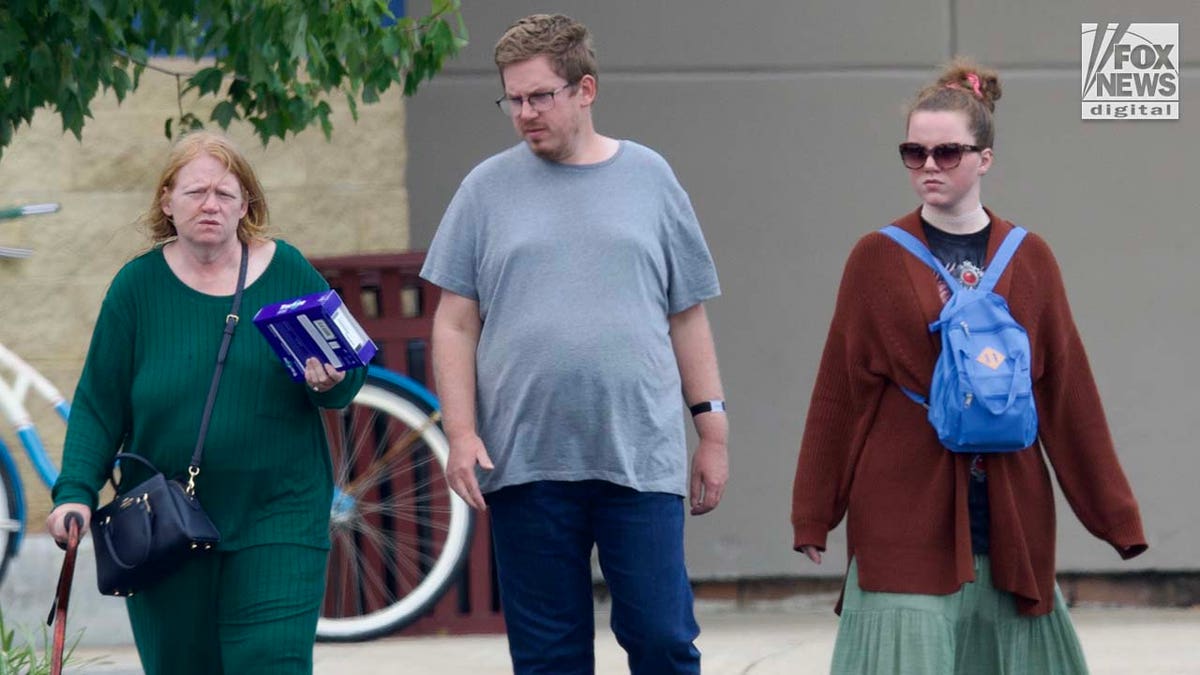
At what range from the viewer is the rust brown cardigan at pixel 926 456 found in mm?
4305

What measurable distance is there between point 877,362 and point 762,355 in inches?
126

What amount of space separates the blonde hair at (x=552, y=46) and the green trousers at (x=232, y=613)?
1.20 m

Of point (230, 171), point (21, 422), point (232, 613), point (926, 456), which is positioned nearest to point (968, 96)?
point (926, 456)

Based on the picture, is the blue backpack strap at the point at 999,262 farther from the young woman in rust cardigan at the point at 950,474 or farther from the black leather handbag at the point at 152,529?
the black leather handbag at the point at 152,529

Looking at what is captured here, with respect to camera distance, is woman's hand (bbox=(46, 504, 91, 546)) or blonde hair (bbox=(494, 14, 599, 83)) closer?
woman's hand (bbox=(46, 504, 91, 546))

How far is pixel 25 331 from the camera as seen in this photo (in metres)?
7.48

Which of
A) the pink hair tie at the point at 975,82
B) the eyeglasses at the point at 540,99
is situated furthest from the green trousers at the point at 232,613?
the pink hair tie at the point at 975,82

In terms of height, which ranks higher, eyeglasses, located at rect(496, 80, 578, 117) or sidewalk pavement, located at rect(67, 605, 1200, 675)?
eyeglasses, located at rect(496, 80, 578, 117)

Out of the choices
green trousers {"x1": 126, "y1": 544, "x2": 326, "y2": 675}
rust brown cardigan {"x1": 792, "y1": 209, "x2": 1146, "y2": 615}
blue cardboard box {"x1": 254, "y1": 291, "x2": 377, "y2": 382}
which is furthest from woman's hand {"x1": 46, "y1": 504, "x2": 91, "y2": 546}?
rust brown cardigan {"x1": 792, "y1": 209, "x2": 1146, "y2": 615}

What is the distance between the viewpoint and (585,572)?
4.58m

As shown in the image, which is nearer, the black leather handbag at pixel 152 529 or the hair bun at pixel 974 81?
the black leather handbag at pixel 152 529

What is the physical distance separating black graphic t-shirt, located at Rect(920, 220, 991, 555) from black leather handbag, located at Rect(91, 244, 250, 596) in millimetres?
1612

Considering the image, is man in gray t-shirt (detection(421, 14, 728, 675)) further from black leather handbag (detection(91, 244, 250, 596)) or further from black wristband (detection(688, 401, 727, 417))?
black leather handbag (detection(91, 244, 250, 596))

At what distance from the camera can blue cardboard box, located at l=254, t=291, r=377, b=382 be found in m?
4.09
